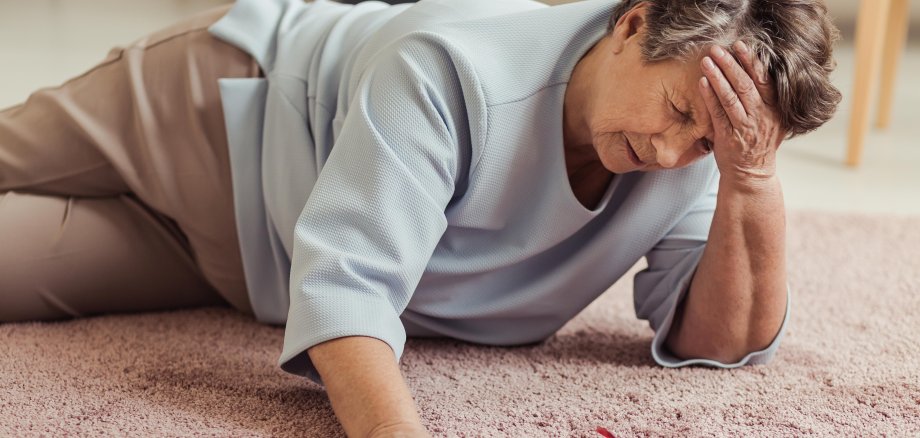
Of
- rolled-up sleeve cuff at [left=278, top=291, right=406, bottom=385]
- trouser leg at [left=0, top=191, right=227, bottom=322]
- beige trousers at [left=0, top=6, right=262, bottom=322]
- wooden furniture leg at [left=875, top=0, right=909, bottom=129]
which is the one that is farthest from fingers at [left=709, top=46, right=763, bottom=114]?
wooden furniture leg at [left=875, top=0, right=909, bottom=129]

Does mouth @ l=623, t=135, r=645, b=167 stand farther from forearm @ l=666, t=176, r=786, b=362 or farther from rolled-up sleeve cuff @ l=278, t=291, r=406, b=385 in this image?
rolled-up sleeve cuff @ l=278, t=291, r=406, b=385

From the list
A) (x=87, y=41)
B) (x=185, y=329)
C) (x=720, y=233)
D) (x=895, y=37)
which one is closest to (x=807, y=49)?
(x=720, y=233)

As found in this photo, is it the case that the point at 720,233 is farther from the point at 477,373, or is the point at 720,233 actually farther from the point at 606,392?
the point at 477,373

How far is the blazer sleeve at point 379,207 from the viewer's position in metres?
1.08

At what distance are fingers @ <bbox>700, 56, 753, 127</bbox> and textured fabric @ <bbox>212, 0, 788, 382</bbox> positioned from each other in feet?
0.62

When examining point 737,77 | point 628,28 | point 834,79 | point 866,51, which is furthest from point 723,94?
point 834,79

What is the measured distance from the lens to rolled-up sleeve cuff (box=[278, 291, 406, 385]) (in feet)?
3.51

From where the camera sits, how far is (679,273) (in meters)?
1.44

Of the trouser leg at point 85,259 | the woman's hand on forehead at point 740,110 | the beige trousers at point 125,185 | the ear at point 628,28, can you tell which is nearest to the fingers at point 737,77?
the woman's hand on forehead at point 740,110

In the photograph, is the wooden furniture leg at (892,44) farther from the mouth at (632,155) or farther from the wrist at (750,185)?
the mouth at (632,155)

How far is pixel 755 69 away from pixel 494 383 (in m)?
0.51

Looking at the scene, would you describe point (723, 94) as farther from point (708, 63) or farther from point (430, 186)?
point (430, 186)

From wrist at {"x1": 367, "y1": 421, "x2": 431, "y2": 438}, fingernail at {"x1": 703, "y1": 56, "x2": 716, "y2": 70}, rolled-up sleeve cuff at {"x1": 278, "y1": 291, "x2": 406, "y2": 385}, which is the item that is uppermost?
fingernail at {"x1": 703, "y1": 56, "x2": 716, "y2": 70}

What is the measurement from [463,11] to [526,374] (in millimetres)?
473
